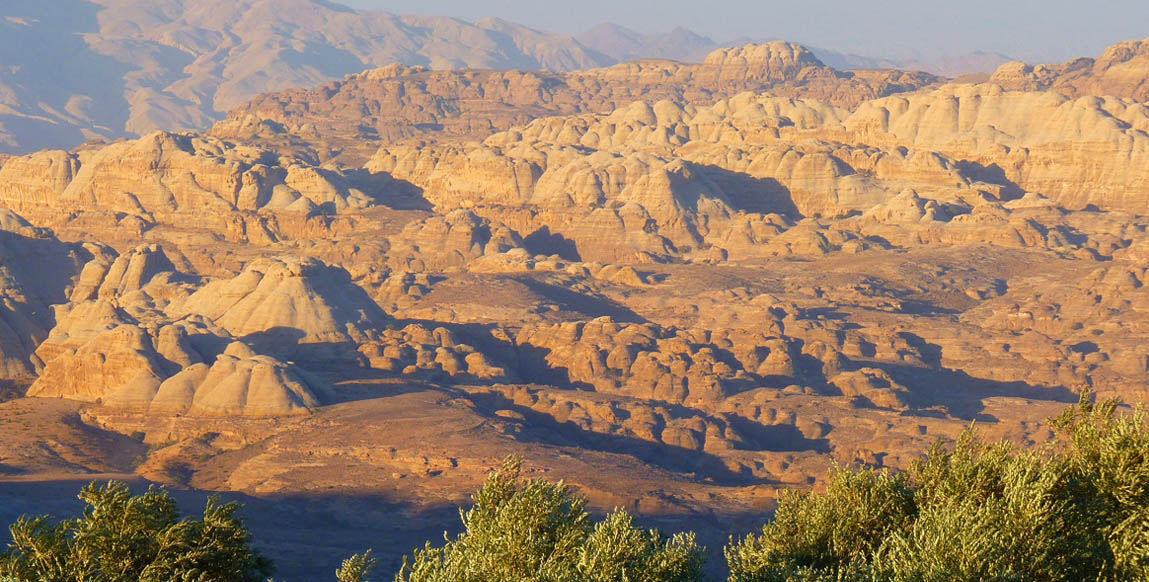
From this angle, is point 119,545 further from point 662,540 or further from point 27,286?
point 27,286

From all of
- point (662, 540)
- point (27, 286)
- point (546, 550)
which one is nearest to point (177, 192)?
point (27, 286)

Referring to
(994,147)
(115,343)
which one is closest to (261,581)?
(115,343)

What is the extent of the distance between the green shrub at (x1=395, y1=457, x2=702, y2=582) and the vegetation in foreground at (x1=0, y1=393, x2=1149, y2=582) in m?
0.02

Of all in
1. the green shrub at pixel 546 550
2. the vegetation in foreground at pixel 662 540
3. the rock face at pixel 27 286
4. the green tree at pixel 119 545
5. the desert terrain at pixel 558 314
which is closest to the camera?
the vegetation in foreground at pixel 662 540

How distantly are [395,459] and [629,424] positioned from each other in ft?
64.2

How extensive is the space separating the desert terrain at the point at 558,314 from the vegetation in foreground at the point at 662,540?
4380 centimetres

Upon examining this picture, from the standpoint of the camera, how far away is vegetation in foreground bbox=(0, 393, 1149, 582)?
59.9ft

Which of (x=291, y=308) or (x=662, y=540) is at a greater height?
(x=662, y=540)

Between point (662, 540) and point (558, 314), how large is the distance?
107 meters

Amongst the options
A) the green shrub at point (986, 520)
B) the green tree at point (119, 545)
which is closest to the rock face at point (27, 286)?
the green tree at point (119, 545)

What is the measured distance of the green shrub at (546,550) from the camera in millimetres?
18484

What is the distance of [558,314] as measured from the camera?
129 meters

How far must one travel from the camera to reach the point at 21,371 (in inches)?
4144

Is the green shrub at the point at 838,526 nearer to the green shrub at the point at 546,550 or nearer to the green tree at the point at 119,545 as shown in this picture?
the green shrub at the point at 546,550
